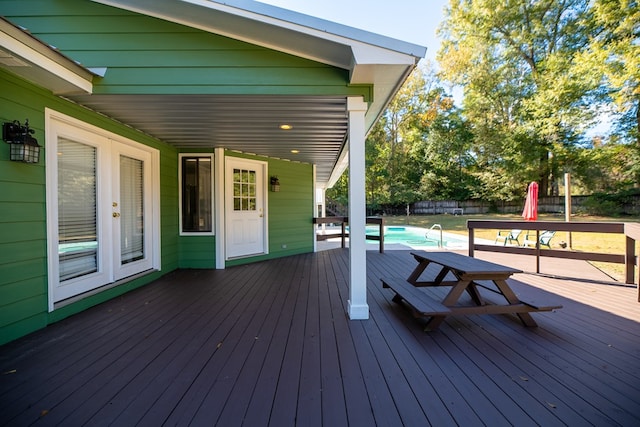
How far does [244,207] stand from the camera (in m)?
5.61

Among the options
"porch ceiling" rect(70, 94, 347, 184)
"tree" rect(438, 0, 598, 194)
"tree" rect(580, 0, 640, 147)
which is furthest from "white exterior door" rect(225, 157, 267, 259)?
"tree" rect(438, 0, 598, 194)

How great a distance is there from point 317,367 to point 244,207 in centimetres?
415

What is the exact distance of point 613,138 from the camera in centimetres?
1290

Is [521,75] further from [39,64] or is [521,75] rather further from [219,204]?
[39,64]

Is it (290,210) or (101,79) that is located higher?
(101,79)

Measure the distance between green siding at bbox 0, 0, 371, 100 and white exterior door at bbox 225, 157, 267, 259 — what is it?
2.58m

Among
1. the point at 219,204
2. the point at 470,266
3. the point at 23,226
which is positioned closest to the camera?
the point at 23,226

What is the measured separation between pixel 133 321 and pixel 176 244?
2414 mm

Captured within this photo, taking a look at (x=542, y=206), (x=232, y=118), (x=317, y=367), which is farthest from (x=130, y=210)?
(x=542, y=206)

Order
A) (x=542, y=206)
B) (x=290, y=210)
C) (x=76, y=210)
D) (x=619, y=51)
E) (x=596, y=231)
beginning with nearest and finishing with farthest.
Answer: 1. (x=76, y=210)
2. (x=596, y=231)
3. (x=290, y=210)
4. (x=619, y=51)
5. (x=542, y=206)

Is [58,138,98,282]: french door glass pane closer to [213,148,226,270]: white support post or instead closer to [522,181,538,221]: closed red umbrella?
[213,148,226,270]: white support post

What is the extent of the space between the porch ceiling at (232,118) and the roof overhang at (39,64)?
20cm

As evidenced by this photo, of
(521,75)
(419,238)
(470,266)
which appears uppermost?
(521,75)

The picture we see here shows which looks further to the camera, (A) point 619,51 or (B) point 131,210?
(A) point 619,51
